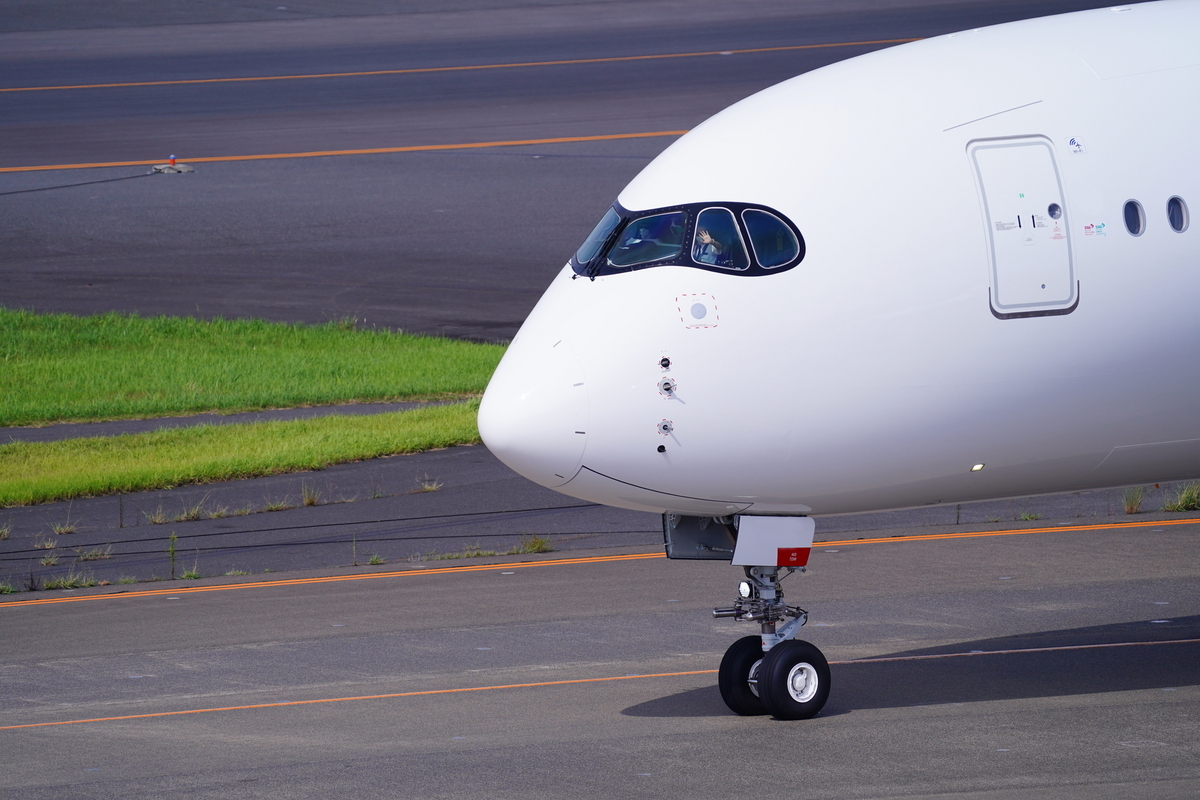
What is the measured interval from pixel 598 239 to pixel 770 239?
119cm

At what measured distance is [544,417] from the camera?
9852 mm

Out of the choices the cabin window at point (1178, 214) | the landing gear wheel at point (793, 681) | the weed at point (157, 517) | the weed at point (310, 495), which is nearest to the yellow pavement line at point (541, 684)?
the landing gear wheel at point (793, 681)

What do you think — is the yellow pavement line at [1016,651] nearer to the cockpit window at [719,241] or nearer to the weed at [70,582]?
the cockpit window at [719,241]

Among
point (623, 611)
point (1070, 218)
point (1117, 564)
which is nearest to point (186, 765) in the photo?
point (623, 611)

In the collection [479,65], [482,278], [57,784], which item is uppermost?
[479,65]

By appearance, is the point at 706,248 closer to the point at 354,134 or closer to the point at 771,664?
the point at 771,664

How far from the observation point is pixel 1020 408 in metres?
10.2

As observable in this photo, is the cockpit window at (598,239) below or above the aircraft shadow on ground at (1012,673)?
above

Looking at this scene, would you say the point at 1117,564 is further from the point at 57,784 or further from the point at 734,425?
the point at 57,784

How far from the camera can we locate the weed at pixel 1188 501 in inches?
714

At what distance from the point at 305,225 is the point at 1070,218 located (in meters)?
28.2

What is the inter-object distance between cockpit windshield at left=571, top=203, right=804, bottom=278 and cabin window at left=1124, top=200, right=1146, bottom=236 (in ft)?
7.30

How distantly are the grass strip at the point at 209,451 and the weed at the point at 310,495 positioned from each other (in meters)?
1.29

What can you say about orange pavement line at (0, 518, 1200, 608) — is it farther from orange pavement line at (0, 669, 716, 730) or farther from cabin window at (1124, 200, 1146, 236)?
cabin window at (1124, 200, 1146, 236)
